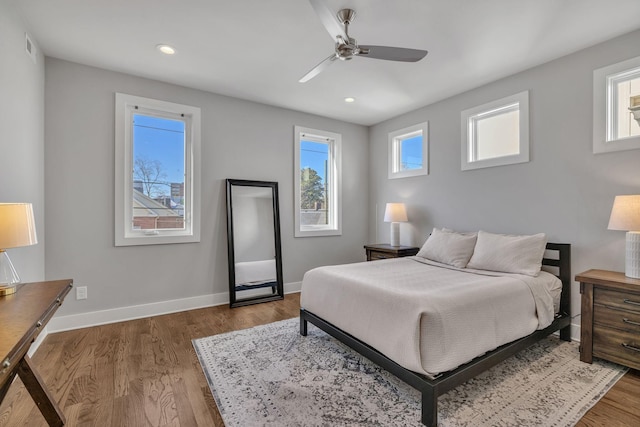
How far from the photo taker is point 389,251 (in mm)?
4098

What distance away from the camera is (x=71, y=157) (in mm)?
3051

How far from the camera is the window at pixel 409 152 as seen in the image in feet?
14.1

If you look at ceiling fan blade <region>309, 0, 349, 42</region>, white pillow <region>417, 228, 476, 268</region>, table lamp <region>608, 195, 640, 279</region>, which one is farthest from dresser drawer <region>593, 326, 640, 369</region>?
ceiling fan blade <region>309, 0, 349, 42</region>

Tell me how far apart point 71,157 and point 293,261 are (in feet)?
9.51

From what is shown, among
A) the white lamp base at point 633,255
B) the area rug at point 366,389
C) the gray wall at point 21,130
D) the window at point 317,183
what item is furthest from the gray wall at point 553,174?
the gray wall at point 21,130

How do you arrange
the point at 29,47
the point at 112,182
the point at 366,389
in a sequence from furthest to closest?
the point at 112,182, the point at 29,47, the point at 366,389

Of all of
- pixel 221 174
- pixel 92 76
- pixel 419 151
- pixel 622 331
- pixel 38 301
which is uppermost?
pixel 92 76

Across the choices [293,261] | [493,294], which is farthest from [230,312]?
[493,294]

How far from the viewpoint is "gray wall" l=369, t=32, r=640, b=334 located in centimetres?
265

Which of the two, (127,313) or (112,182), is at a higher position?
(112,182)

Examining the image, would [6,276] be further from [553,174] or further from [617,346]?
[553,174]

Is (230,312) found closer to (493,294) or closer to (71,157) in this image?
(71,157)

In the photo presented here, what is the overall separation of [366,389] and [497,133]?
10.5 feet

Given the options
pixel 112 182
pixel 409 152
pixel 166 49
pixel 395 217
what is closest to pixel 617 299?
pixel 395 217
